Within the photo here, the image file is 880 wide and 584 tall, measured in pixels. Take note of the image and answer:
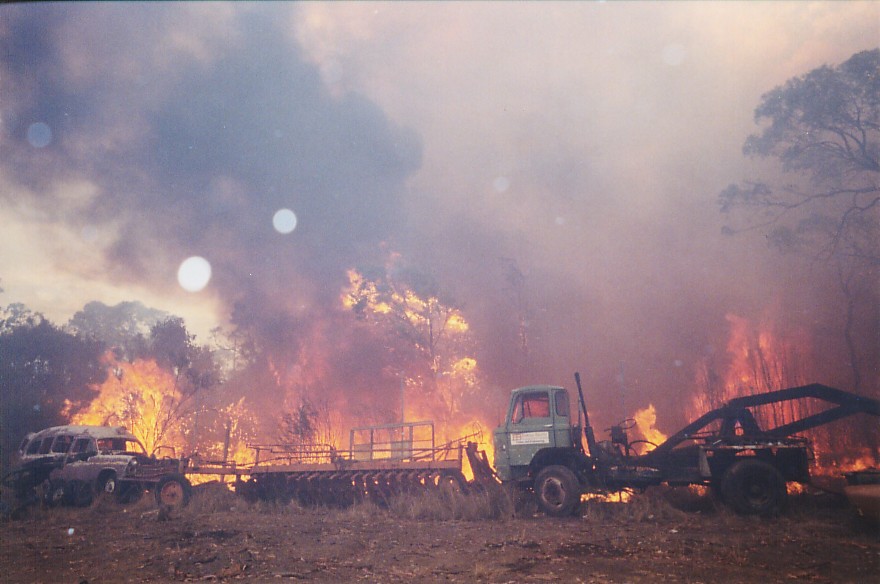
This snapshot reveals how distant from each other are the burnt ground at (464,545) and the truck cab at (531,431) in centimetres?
120

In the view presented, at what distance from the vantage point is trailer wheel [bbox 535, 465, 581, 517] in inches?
490

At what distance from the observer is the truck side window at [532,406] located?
44.8 feet

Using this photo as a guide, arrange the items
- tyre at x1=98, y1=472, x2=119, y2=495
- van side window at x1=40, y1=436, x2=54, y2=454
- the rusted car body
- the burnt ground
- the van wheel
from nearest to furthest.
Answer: the burnt ground
the rusted car body
tyre at x1=98, y1=472, x2=119, y2=495
the van wheel
van side window at x1=40, y1=436, x2=54, y2=454

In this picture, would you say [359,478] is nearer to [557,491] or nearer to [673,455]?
[557,491]

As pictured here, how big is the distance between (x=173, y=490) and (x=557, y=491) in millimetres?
12681

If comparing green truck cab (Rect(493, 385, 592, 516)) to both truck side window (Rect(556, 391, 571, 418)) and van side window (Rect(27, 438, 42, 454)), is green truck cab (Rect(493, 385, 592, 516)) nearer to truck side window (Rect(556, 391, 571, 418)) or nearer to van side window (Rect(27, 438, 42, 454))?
truck side window (Rect(556, 391, 571, 418))

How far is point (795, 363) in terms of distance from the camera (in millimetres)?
28141

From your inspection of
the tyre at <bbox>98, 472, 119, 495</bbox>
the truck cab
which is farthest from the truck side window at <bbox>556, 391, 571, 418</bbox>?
the tyre at <bbox>98, 472, 119, 495</bbox>

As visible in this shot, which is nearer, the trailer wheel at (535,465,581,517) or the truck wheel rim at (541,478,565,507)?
the trailer wheel at (535,465,581,517)

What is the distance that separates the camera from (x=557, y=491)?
1266cm

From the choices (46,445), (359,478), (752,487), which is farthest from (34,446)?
(752,487)

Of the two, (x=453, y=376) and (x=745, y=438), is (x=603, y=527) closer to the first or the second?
(x=745, y=438)

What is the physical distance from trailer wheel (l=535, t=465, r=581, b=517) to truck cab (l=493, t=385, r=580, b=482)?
1.61ft

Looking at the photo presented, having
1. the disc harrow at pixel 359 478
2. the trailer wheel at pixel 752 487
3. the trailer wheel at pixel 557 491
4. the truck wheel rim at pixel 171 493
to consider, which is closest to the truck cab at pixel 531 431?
the trailer wheel at pixel 557 491
